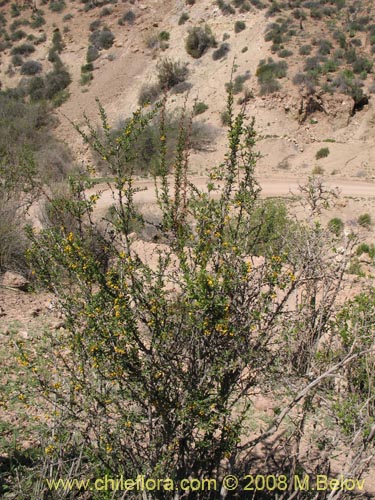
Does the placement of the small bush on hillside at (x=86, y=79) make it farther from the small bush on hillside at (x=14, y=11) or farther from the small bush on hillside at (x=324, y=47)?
the small bush on hillside at (x=324, y=47)

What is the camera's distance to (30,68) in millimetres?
36312

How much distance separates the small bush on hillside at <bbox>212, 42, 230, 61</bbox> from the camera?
29641 millimetres

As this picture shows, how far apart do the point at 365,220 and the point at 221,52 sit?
65.1 ft

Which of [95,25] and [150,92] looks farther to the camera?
[95,25]

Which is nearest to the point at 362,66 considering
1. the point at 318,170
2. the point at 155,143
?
the point at 318,170

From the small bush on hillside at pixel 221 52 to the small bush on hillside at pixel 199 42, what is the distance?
1.12m

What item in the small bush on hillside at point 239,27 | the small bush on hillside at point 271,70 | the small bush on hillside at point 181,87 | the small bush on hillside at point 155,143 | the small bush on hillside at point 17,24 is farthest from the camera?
the small bush on hillside at point 17,24

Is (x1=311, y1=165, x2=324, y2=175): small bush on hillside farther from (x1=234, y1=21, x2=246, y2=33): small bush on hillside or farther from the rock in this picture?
(x1=234, y1=21, x2=246, y2=33): small bush on hillside

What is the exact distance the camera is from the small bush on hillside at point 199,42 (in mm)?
30969

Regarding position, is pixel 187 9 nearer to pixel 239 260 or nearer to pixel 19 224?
pixel 19 224

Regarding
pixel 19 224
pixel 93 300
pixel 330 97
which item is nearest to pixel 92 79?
pixel 330 97

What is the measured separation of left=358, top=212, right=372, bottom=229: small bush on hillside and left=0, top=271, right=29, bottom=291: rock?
31.2ft

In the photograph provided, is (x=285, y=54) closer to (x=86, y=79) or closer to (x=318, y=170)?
(x=318, y=170)

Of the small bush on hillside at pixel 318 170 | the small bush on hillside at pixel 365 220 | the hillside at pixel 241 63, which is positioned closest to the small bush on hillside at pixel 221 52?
the hillside at pixel 241 63
